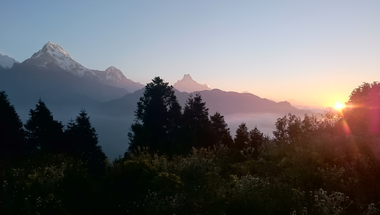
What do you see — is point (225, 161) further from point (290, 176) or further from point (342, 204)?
point (342, 204)

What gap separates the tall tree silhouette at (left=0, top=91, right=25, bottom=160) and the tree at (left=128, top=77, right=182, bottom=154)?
1027 centimetres

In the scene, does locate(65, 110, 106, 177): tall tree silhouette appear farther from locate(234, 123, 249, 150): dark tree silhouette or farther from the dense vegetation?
locate(234, 123, 249, 150): dark tree silhouette

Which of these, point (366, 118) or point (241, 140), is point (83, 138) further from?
point (366, 118)

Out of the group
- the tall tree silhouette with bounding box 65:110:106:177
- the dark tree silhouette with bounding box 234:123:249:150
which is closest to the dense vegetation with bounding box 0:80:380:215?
the tall tree silhouette with bounding box 65:110:106:177

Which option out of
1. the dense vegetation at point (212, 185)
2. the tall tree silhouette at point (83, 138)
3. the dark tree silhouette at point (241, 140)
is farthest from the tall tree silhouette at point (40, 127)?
the dark tree silhouette at point (241, 140)

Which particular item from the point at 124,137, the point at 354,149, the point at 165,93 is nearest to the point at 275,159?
the point at 354,149

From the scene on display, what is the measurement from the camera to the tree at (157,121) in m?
25.2

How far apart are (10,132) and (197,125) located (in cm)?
1837

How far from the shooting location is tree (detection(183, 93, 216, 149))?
2523 centimetres

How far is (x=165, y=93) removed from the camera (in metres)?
30.2

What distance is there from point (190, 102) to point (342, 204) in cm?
2337

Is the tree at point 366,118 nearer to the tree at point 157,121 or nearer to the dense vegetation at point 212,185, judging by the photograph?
the dense vegetation at point 212,185

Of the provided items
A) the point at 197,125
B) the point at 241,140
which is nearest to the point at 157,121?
the point at 197,125

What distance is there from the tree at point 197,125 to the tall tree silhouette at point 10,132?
605 inches
